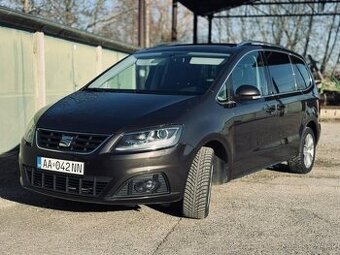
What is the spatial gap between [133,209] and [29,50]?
4.22m

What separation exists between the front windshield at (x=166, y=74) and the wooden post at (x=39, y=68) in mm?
2619

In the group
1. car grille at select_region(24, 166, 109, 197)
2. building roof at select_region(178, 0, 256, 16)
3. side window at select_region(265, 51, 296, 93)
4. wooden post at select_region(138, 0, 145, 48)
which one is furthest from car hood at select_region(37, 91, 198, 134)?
building roof at select_region(178, 0, 256, 16)

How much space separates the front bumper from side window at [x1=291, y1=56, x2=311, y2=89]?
3.35 m

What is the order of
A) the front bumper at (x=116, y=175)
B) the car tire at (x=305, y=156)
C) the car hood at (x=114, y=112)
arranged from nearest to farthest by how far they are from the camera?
the front bumper at (x=116, y=175)
the car hood at (x=114, y=112)
the car tire at (x=305, y=156)

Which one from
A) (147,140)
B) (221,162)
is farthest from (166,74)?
(147,140)

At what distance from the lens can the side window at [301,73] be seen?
798 cm

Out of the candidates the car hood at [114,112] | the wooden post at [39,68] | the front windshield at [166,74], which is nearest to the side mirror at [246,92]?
the front windshield at [166,74]

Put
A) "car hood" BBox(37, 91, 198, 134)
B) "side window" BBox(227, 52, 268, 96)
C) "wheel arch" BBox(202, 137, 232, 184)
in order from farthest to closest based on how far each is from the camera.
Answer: "side window" BBox(227, 52, 268, 96), "wheel arch" BBox(202, 137, 232, 184), "car hood" BBox(37, 91, 198, 134)

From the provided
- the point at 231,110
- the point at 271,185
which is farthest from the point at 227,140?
the point at 271,185

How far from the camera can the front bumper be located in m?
4.91

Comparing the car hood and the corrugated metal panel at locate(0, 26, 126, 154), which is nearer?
the car hood

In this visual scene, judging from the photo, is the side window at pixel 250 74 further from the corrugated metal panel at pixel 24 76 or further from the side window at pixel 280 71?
the corrugated metal panel at pixel 24 76

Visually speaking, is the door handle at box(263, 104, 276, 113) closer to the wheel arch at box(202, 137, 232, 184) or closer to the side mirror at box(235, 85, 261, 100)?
the side mirror at box(235, 85, 261, 100)

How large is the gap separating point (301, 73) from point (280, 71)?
3.09 ft
